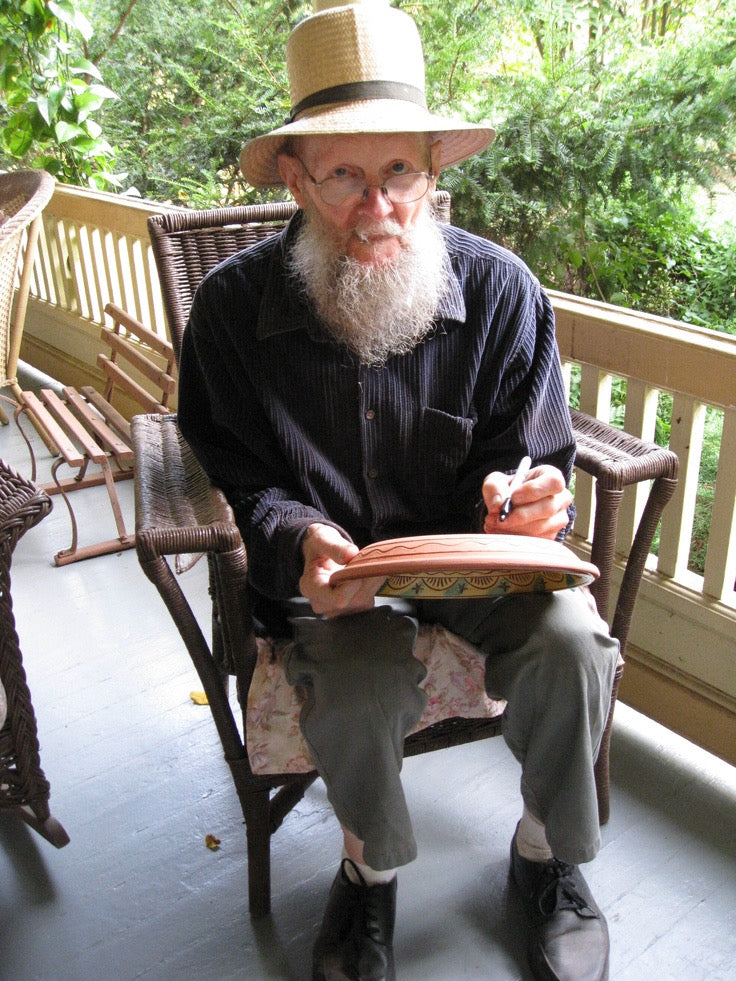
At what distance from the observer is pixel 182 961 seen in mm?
1467

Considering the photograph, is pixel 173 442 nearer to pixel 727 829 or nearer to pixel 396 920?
pixel 396 920

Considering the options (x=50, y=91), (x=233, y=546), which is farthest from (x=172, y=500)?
(x=50, y=91)

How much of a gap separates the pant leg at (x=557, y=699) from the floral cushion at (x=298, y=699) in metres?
0.06

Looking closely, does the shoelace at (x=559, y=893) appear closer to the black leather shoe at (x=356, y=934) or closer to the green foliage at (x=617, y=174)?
the black leather shoe at (x=356, y=934)

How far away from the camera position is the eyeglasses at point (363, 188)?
1.41 metres

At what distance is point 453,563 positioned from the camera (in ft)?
3.33

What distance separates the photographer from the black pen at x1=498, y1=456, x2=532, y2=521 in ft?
4.32

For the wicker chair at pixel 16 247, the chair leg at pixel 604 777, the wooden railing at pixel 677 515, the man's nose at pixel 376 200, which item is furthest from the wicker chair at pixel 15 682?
the wicker chair at pixel 16 247

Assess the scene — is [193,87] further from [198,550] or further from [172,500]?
[198,550]

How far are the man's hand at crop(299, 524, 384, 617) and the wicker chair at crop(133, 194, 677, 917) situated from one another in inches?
4.0

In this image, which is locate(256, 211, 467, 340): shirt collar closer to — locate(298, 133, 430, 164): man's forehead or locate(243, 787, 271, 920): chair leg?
locate(298, 133, 430, 164): man's forehead

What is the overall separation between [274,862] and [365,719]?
600 millimetres

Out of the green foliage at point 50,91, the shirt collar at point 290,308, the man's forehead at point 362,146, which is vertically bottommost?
the shirt collar at point 290,308

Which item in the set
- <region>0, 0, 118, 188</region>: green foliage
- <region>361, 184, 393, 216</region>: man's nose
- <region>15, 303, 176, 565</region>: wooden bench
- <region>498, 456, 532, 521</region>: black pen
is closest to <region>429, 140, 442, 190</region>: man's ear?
<region>361, 184, 393, 216</region>: man's nose
